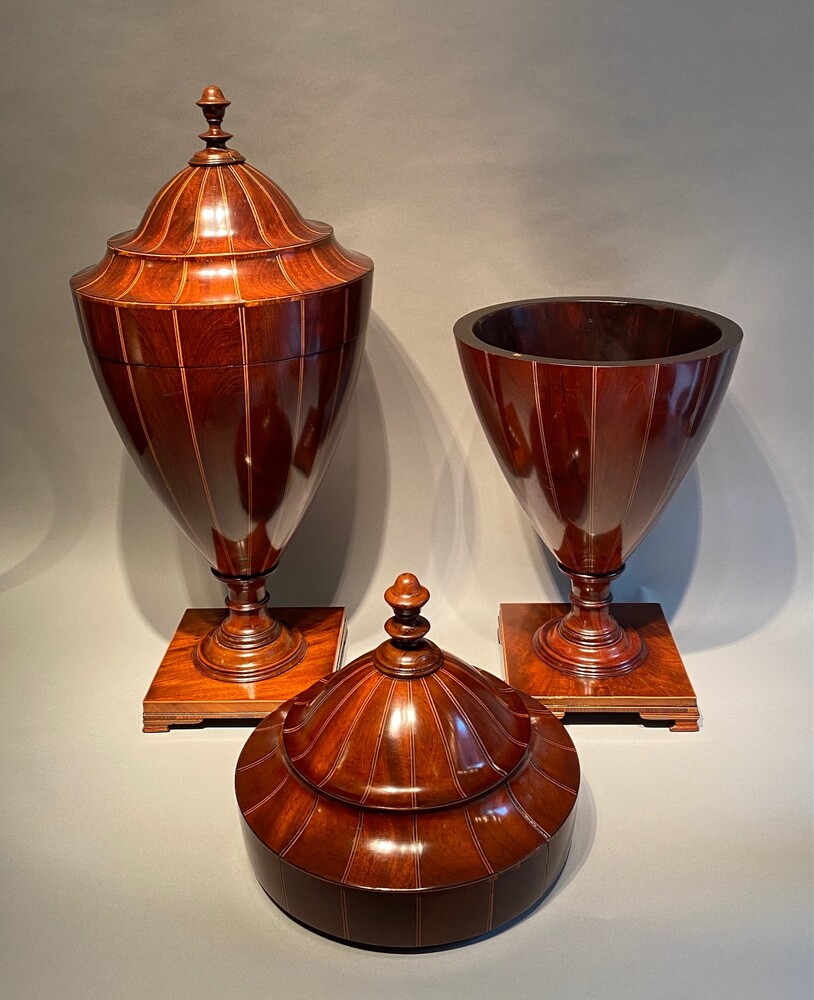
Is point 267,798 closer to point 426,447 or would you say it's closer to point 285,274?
point 285,274

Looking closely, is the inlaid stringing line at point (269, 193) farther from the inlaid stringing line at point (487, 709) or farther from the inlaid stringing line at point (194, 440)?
the inlaid stringing line at point (487, 709)

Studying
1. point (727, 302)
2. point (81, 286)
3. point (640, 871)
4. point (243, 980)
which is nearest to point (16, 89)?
point (81, 286)

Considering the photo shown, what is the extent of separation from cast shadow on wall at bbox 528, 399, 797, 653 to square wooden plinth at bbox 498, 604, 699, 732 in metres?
0.20

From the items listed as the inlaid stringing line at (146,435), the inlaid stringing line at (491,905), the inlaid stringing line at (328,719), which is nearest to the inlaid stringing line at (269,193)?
the inlaid stringing line at (146,435)

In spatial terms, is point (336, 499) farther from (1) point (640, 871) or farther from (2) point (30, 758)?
(1) point (640, 871)

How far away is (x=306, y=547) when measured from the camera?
6.73 ft

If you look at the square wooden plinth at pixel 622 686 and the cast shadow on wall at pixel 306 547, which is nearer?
the square wooden plinth at pixel 622 686

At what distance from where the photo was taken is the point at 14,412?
2.05m

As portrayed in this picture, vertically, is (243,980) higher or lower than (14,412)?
lower

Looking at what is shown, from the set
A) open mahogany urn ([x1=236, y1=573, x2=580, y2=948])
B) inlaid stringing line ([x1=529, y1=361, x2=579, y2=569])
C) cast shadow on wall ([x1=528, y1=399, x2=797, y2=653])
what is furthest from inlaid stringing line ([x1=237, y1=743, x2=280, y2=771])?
cast shadow on wall ([x1=528, y1=399, x2=797, y2=653])

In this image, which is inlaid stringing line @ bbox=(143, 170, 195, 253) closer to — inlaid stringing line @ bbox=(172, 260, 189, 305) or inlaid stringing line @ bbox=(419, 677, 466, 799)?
inlaid stringing line @ bbox=(172, 260, 189, 305)

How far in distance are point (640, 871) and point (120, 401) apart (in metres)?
0.97

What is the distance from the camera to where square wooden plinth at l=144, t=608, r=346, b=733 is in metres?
1.70

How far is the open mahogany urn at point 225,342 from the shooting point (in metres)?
1.45
